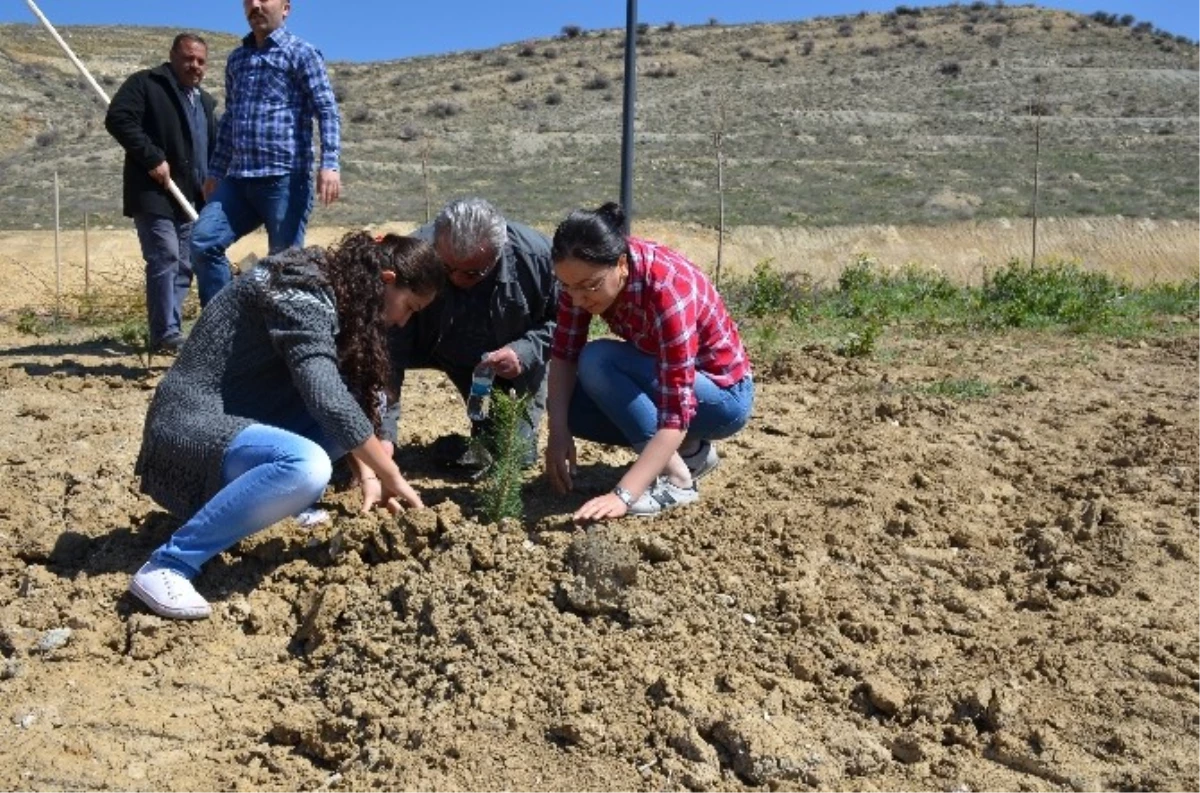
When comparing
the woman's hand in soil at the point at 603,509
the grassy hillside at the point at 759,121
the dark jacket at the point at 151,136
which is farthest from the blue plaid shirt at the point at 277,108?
the grassy hillside at the point at 759,121

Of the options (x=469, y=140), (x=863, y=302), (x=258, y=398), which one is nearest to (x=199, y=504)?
(x=258, y=398)

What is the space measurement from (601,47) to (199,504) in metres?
42.3

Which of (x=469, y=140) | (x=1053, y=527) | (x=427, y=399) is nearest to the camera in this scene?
(x=1053, y=527)

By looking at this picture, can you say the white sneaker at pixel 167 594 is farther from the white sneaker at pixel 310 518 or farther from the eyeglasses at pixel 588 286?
the eyeglasses at pixel 588 286

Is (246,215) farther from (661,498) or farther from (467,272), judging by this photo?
(661,498)

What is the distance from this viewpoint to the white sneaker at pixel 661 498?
3756 mm

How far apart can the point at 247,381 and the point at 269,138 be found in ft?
7.78

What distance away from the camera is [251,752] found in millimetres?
3076

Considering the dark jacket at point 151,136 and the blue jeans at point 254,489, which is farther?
the dark jacket at point 151,136

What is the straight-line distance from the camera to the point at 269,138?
5551 mm

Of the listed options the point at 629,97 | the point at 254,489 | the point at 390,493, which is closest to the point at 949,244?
the point at 629,97

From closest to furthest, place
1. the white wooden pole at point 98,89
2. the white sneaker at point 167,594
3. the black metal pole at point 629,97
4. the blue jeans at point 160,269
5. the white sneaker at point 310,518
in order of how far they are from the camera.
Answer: the white sneaker at point 167,594 → the white sneaker at point 310,518 → the white wooden pole at point 98,89 → the blue jeans at point 160,269 → the black metal pole at point 629,97

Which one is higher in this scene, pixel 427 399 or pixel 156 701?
pixel 427 399

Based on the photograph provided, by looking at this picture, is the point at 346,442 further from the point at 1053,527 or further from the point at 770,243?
the point at 770,243
